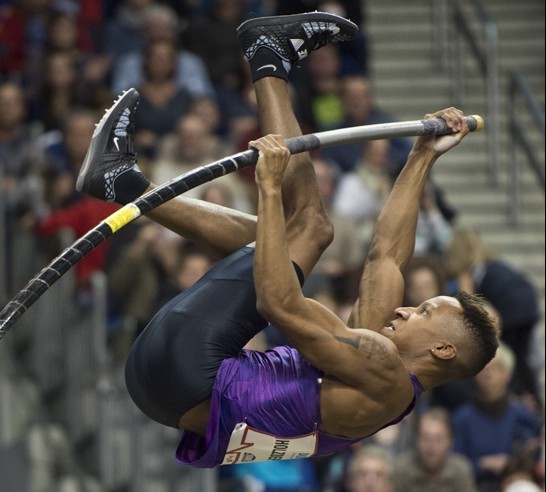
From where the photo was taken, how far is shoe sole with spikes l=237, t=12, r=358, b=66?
574 centimetres

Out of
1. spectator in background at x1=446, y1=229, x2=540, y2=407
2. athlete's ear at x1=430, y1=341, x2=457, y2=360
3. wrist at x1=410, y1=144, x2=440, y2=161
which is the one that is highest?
wrist at x1=410, y1=144, x2=440, y2=161

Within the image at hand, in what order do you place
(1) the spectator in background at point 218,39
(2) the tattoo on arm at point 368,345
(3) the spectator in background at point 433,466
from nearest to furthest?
(2) the tattoo on arm at point 368,345
(3) the spectator in background at point 433,466
(1) the spectator in background at point 218,39

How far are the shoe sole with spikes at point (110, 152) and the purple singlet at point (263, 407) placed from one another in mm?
767

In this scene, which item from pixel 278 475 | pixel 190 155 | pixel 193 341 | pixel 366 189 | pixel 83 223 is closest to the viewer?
pixel 193 341

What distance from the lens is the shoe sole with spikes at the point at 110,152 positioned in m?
5.61

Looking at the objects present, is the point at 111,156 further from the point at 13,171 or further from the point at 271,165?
the point at 13,171

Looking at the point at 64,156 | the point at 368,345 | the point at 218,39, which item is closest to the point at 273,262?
the point at 368,345

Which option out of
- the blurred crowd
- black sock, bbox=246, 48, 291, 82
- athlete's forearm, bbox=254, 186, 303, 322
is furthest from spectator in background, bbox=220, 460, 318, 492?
athlete's forearm, bbox=254, 186, 303, 322

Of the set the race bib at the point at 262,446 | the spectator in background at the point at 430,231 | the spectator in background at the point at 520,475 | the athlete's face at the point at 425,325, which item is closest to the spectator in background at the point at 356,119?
the spectator in background at the point at 430,231

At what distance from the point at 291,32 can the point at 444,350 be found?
1.27 metres

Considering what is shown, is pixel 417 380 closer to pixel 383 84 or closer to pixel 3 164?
pixel 3 164

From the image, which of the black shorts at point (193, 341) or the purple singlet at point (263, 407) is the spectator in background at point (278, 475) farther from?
the black shorts at point (193, 341)

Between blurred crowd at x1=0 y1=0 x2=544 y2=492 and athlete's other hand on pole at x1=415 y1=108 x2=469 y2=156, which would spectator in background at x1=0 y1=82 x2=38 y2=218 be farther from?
athlete's other hand on pole at x1=415 y1=108 x2=469 y2=156

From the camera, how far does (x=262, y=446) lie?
5.57m
